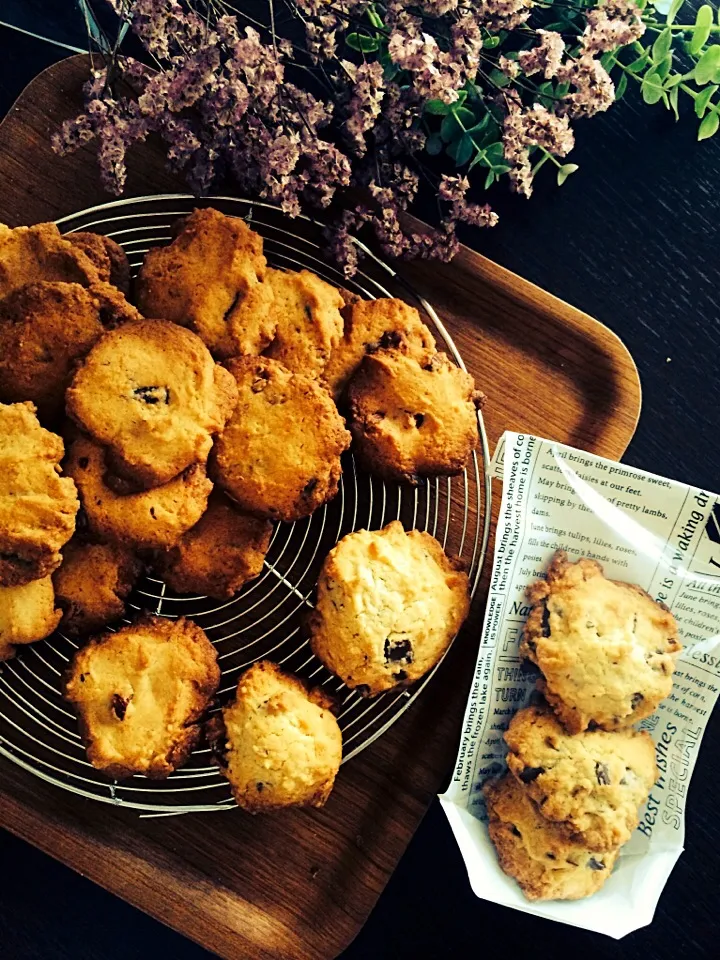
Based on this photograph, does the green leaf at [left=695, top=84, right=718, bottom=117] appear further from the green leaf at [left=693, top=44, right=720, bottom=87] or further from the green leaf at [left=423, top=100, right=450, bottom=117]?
the green leaf at [left=423, top=100, right=450, bottom=117]

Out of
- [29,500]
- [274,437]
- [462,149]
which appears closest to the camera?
[29,500]

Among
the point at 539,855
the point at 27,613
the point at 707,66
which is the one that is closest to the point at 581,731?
the point at 539,855

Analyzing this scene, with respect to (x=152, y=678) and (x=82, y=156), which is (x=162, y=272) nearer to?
(x=82, y=156)

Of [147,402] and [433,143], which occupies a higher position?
[433,143]

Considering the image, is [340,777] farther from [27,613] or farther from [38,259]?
[38,259]

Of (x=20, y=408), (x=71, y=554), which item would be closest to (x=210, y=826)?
(x=71, y=554)

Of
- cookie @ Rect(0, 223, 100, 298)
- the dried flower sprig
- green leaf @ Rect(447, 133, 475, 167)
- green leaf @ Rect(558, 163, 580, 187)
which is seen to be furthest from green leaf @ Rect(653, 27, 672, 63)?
cookie @ Rect(0, 223, 100, 298)

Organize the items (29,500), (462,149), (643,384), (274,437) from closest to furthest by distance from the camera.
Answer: (29,500) → (274,437) → (462,149) → (643,384)
